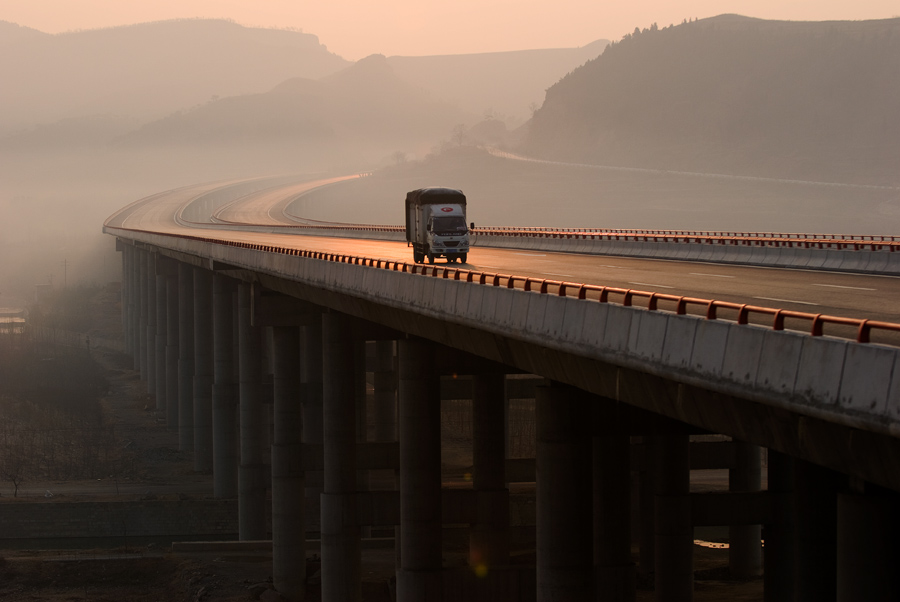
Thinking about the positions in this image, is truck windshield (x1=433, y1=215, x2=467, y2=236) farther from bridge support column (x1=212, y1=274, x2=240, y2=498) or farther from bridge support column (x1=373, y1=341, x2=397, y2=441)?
bridge support column (x1=212, y1=274, x2=240, y2=498)

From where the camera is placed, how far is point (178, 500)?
204 ft

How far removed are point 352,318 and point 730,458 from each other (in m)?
14.2

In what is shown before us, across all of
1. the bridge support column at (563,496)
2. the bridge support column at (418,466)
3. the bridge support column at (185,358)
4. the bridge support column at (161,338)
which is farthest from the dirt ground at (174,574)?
the bridge support column at (161,338)

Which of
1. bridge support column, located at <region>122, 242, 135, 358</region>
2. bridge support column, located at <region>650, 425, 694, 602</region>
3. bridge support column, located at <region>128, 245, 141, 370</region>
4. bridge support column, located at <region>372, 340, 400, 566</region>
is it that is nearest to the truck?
bridge support column, located at <region>650, 425, 694, 602</region>

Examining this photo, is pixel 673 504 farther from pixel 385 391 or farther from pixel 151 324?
pixel 151 324

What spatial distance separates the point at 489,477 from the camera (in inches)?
1571

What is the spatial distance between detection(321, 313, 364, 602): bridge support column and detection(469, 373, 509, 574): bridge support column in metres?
4.40

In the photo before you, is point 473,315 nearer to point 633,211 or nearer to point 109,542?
point 109,542

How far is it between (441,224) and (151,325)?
63.0 meters

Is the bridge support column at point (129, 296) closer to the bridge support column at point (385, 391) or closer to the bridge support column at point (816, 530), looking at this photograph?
the bridge support column at point (385, 391)

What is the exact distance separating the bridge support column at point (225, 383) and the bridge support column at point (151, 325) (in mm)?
30655

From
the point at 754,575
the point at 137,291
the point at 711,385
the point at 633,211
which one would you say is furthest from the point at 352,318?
the point at 633,211

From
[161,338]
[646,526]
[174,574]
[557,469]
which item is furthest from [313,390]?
[161,338]

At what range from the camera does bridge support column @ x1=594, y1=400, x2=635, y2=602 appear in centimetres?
2750
